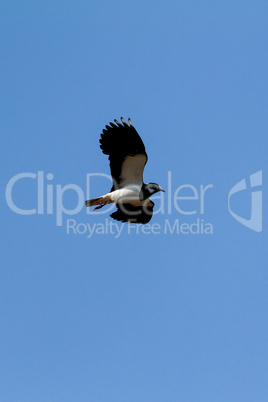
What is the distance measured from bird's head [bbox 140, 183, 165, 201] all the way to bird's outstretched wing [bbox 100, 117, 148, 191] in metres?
0.33

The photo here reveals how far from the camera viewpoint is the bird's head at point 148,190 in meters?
21.4

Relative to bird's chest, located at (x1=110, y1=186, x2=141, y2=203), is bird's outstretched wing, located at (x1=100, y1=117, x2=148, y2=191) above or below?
above

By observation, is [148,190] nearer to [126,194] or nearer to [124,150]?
[126,194]

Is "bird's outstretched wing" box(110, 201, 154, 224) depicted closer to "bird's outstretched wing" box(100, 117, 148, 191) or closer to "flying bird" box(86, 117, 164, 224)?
"flying bird" box(86, 117, 164, 224)

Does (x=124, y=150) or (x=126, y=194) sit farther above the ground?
(x=124, y=150)

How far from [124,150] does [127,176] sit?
0.81 metres

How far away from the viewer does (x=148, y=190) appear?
21469 mm

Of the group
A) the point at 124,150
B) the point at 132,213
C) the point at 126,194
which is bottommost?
the point at 132,213

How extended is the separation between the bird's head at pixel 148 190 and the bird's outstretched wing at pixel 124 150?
33cm

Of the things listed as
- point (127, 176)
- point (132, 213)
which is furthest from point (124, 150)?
point (132, 213)

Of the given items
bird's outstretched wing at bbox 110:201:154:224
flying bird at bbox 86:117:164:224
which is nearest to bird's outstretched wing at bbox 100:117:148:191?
flying bird at bbox 86:117:164:224

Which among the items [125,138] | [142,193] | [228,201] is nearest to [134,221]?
[142,193]

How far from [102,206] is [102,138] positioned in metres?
1.78

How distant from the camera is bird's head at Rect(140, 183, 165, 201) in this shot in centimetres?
2139
